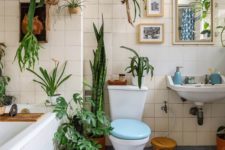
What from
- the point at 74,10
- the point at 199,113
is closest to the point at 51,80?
the point at 74,10

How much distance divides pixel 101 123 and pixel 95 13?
1.22 m

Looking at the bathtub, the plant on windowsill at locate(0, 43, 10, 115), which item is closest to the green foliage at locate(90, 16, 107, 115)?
the bathtub

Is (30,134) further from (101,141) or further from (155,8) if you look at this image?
(155,8)

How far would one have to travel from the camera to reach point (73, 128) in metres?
2.12

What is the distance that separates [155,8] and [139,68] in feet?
2.36

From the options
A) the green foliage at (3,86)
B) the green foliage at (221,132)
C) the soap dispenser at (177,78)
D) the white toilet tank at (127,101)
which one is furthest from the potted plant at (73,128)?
the green foliage at (221,132)

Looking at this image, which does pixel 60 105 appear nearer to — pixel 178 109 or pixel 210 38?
pixel 178 109

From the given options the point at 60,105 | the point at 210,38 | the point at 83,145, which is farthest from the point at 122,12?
the point at 83,145

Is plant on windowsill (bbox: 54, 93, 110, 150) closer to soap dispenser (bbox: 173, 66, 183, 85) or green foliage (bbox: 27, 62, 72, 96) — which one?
green foliage (bbox: 27, 62, 72, 96)

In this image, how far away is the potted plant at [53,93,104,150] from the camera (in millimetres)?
1981

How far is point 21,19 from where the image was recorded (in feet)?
7.57

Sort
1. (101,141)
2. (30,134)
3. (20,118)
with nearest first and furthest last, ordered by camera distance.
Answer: (30,134), (20,118), (101,141)

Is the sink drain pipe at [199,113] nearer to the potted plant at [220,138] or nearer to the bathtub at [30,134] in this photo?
the potted plant at [220,138]

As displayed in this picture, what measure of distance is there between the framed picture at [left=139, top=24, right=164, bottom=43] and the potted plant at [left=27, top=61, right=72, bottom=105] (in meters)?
0.90
